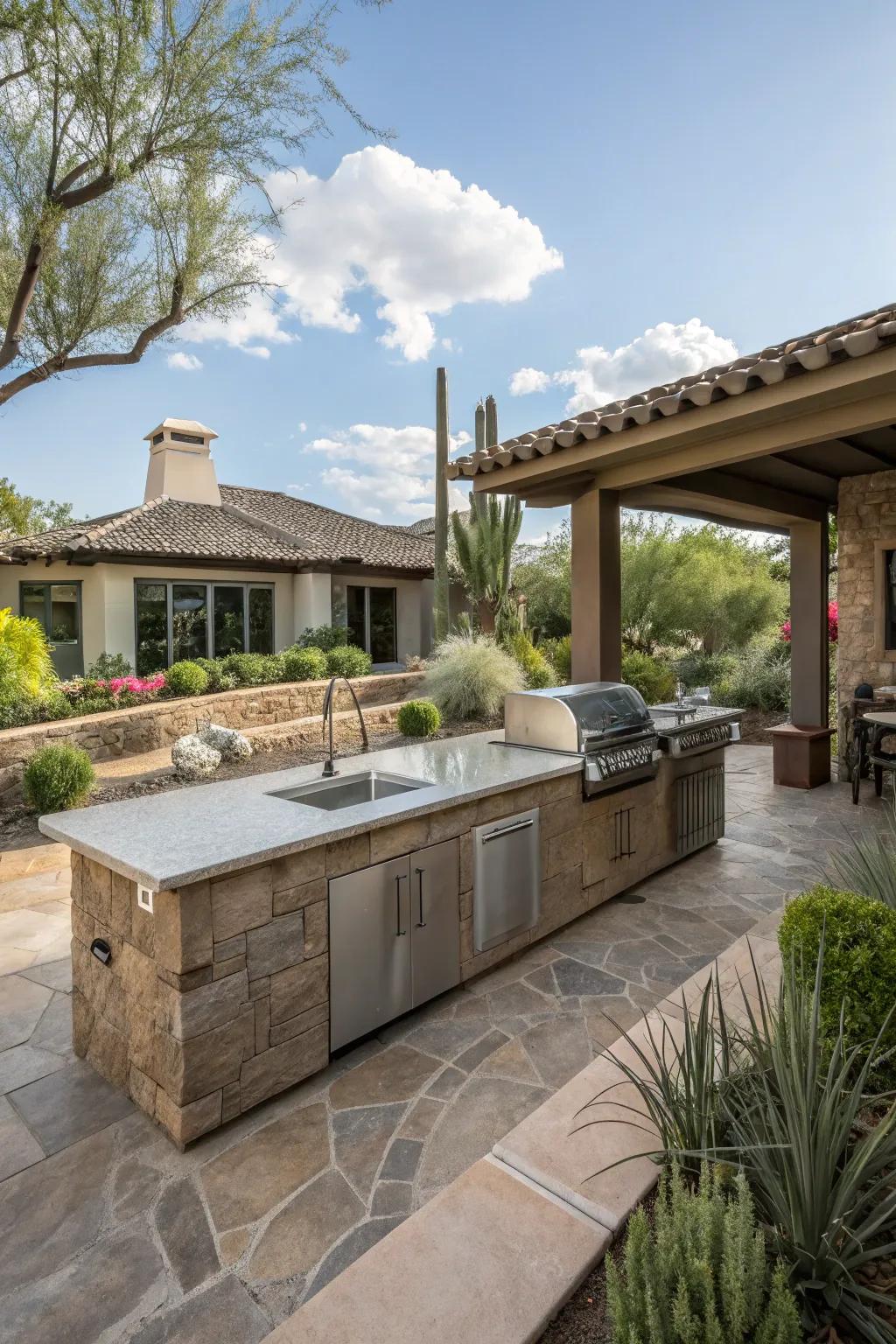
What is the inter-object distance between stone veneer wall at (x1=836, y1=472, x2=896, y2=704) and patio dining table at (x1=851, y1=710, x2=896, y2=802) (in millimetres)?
796

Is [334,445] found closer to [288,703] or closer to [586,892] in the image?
[288,703]

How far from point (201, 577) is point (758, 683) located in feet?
36.0

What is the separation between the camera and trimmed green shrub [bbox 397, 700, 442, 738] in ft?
32.2

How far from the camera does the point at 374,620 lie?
1717cm

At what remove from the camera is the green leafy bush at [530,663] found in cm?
1228

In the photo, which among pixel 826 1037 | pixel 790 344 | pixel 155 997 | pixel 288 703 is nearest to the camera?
pixel 826 1037

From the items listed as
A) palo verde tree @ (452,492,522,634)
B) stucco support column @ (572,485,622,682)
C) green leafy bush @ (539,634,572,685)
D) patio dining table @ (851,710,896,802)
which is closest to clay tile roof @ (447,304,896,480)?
stucco support column @ (572,485,622,682)

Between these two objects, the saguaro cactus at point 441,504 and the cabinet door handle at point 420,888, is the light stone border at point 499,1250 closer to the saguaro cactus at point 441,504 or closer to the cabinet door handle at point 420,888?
the cabinet door handle at point 420,888

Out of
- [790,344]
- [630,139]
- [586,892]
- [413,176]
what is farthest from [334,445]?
[586,892]

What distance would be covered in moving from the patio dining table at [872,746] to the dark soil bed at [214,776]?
3.94m

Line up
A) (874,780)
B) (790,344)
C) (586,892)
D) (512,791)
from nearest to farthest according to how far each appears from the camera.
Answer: (512,791), (586,892), (790,344), (874,780)

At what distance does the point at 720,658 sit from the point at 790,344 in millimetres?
8405

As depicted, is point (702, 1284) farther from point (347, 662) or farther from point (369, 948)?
point (347, 662)

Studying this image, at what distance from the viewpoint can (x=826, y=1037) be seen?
Result: 196cm
